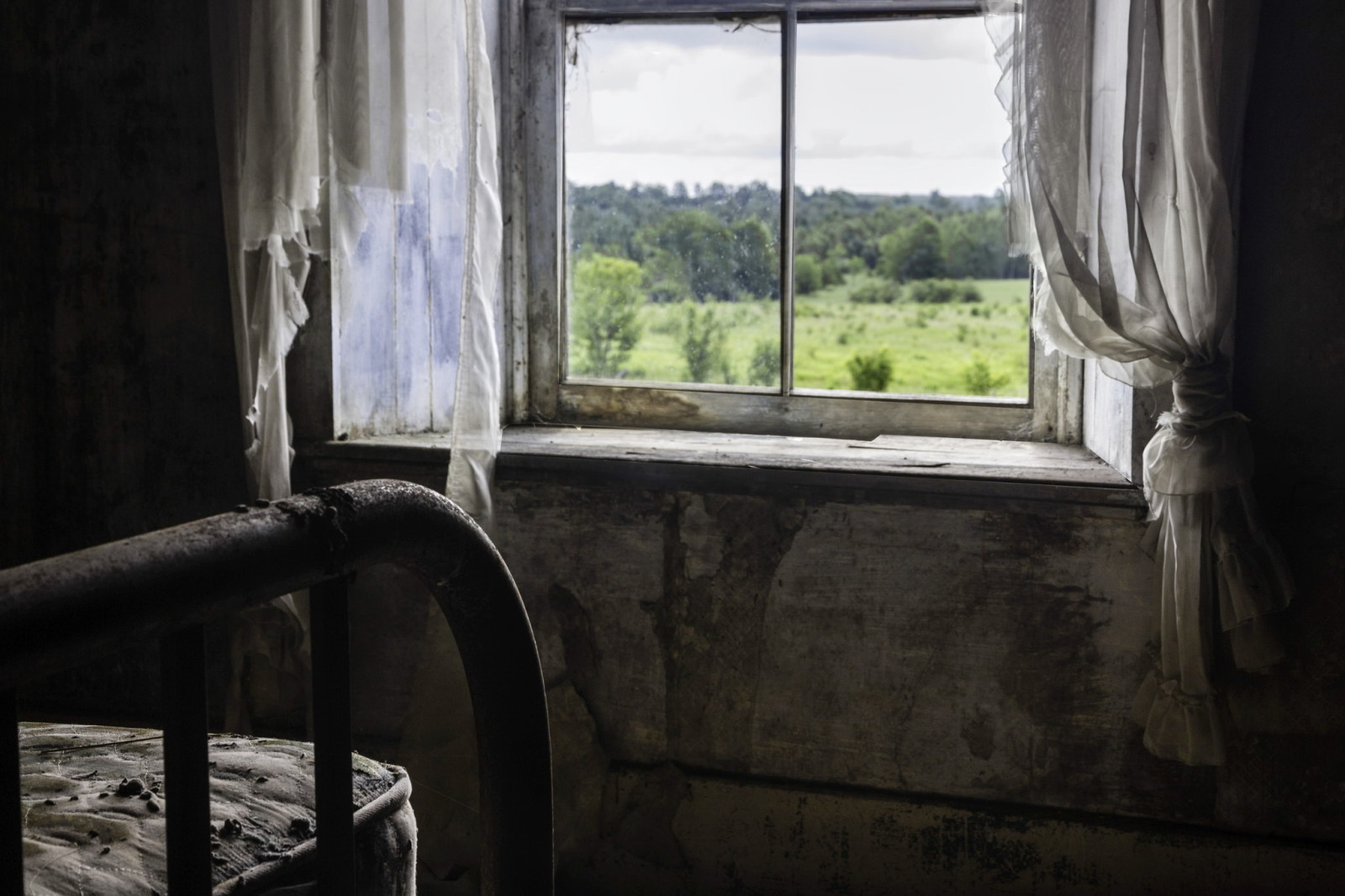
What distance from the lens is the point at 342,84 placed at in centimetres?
186

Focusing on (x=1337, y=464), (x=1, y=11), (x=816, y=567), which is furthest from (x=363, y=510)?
(x=1, y=11)

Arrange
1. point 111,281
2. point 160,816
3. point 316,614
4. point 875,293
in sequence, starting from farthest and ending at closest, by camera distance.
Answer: point 875,293 < point 111,281 < point 160,816 < point 316,614

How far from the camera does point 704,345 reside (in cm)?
230

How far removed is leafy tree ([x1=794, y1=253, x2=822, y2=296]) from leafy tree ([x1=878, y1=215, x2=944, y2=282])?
5.1 inches

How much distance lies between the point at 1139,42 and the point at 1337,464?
0.70m

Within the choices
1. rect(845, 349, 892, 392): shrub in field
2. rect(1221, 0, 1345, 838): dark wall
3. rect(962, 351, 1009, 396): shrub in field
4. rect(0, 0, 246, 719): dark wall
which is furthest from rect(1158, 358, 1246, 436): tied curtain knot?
rect(0, 0, 246, 719): dark wall

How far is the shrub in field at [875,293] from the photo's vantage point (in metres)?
2.23

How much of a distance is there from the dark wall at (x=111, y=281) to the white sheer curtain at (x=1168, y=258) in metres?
1.49

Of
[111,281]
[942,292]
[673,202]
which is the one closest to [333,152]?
[111,281]

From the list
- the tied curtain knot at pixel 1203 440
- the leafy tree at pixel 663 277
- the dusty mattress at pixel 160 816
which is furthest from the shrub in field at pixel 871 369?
the dusty mattress at pixel 160 816

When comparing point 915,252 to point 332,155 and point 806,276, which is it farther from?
point 332,155

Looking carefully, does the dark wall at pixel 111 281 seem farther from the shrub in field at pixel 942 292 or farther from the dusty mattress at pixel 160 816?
the shrub in field at pixel 942 292

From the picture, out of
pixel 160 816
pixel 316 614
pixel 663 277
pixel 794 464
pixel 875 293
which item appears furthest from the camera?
pixel 663 277

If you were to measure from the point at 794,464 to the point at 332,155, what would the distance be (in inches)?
37.9
